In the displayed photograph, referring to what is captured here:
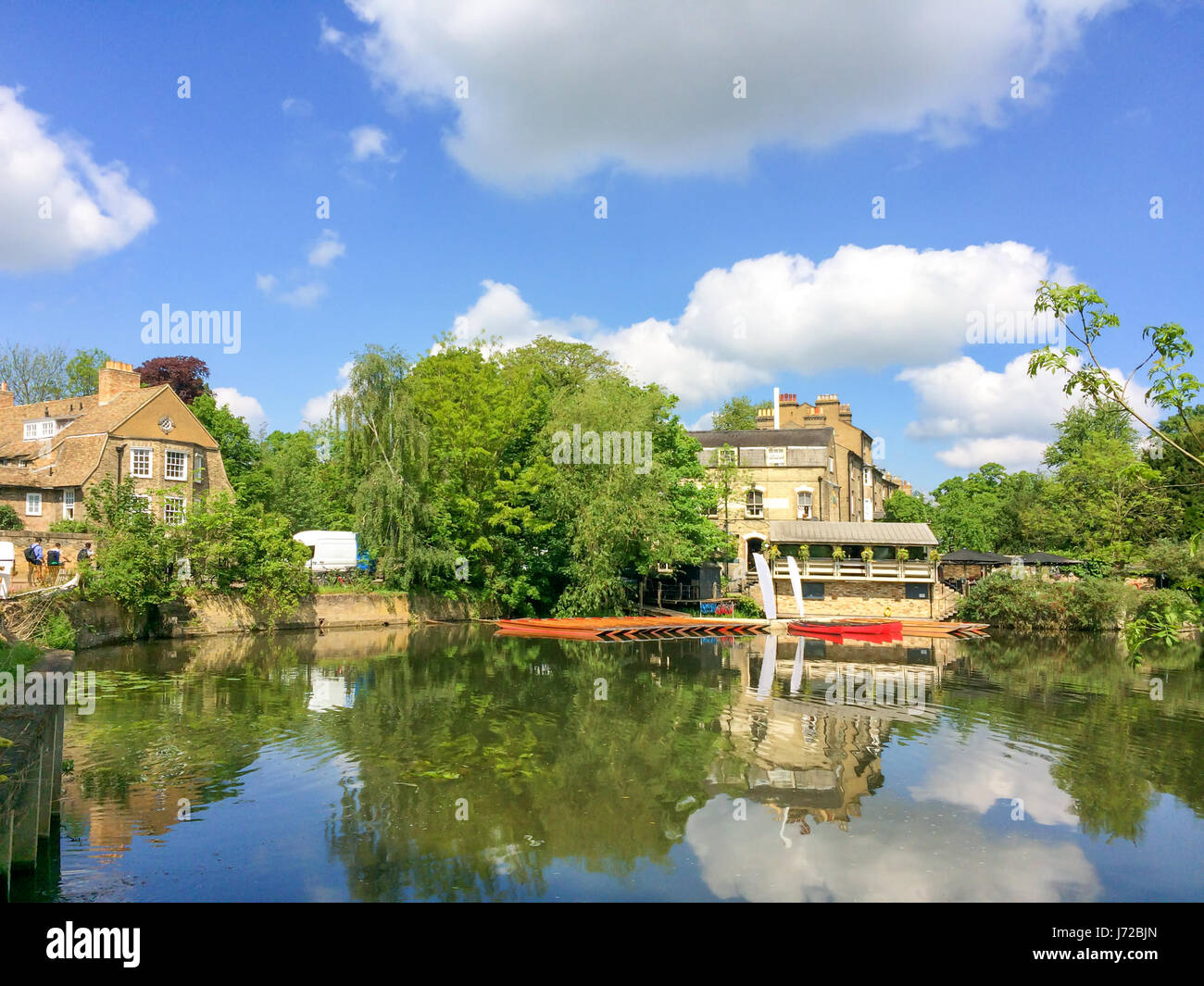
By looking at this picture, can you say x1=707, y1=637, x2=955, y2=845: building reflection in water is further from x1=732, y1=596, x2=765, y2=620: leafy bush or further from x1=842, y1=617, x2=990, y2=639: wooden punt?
x1=732, y1=596, x2=765, y2=620: leafy bush

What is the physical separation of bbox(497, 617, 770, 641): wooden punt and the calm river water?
885 centimetres

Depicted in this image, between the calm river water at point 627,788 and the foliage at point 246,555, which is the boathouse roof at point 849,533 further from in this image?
the foliage at point 246,555

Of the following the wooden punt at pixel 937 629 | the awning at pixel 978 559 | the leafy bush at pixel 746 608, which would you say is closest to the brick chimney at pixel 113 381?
the leafy bush at pixel 746 608

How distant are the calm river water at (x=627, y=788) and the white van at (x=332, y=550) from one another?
1636 centimetres

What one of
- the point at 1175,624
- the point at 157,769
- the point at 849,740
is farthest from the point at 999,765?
the point at 157,769

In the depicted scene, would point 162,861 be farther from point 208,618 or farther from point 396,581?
point 396,581

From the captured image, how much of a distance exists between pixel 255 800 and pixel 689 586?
32.1 meters

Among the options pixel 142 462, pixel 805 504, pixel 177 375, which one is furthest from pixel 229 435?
pixel 805 504

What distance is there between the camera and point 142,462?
3594 centimetres

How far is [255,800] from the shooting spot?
452 inches

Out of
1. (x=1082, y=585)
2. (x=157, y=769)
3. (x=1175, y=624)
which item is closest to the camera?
(x=1175, y=624)

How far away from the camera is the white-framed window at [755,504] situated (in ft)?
158

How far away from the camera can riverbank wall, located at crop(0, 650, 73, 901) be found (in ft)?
24.0

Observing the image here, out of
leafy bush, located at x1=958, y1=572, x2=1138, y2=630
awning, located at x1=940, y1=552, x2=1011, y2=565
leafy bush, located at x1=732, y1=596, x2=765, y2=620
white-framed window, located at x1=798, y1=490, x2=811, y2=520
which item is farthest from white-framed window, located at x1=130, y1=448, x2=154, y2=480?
leafy bush, located at x1=958, y1=572, x2=1138, y2=630
